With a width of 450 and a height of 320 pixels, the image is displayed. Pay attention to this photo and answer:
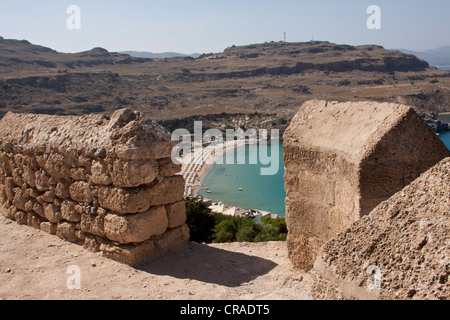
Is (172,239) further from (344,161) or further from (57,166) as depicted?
(344,161)

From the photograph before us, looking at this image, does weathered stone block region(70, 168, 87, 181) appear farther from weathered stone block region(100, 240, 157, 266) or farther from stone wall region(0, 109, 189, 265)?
weathered stone block region(100, 240, 157, 266)

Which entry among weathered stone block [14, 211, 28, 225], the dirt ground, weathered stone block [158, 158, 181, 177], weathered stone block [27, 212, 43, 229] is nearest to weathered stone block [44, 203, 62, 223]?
the dirt ground

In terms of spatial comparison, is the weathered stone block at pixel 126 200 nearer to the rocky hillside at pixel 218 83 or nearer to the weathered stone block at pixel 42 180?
the weathered stone block at pixel 42 180

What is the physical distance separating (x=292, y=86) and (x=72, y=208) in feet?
204

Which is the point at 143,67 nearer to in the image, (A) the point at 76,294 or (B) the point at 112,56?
(B) the point at 112,56

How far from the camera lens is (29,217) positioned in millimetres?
6320

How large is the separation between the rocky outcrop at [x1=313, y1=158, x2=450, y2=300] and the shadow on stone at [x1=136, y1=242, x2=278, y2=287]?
105 inches

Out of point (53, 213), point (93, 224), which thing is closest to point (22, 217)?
point (53, 213)

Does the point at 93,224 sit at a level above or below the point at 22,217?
above

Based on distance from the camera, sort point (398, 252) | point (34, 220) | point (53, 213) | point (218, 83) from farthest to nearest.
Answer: point (218, 83) → point (34, 220) → point (53, 213) → point (398, 252)

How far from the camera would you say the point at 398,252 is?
71.5 inches

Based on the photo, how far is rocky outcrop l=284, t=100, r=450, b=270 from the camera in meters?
3.29

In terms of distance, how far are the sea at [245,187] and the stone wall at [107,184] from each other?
24724mm

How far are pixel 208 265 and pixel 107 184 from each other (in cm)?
162
